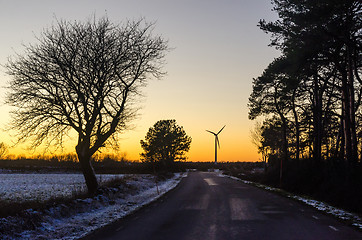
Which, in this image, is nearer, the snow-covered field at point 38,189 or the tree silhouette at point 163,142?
the snow-covered field at point 38,189

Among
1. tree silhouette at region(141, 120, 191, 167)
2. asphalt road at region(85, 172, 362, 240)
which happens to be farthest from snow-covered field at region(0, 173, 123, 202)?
tree silhouette at region(141, 120, 191, 167)

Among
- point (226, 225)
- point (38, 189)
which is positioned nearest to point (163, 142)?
point (38, 189)

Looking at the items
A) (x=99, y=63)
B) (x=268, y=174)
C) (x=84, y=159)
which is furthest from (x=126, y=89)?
(x=268, y=174)

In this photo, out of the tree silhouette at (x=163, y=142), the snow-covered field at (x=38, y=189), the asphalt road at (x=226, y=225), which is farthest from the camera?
the tree silhouette at (x=163, y=142)

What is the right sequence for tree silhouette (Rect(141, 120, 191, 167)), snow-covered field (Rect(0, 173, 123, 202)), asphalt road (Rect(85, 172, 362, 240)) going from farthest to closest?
1. tree silhouette (Rect(141, 120, 191, 167))
2. snow-covered field (Rect(0, 173, 123, 202))
3. asphalt road (Rect(85, 172, 362, 240))

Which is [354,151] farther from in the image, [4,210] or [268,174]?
A: [4,210]

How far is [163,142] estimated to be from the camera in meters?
80.8

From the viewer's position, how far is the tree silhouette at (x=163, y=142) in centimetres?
8081

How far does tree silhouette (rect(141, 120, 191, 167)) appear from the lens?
80812 mm

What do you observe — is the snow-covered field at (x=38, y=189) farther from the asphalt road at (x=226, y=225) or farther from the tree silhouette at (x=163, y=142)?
the tree silhouette at (x=163, y=142)

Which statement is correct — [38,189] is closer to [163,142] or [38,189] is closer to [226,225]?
[226,225]

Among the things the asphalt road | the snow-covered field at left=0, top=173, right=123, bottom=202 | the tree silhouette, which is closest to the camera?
the asphalt road

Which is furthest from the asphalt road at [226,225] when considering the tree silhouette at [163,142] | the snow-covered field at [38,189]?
the tree silhouette at [163,142]

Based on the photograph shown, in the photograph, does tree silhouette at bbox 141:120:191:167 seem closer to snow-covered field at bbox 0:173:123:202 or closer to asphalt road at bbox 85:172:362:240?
snow-covered field at bbox 0:173:123:202
